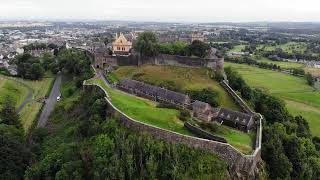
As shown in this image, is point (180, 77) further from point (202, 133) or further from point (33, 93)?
point (33, 93)

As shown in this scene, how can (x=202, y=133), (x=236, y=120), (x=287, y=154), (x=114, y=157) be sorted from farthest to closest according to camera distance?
(x=236, y=120) < (x=287, y=154) < (x=202, y=133) < (x=114, y=157)

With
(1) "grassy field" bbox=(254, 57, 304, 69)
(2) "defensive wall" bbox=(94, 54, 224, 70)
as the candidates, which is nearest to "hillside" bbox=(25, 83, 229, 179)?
(2) "defensive wall" bbox=(94, 54, 224, 70)

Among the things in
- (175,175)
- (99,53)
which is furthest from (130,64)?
(175,175)

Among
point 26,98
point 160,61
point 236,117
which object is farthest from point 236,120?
point 26,98

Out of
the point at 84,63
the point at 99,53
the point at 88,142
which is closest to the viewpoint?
the point at 88,142

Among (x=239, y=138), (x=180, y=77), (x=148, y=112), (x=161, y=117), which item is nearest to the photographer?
(x=239, y=138)

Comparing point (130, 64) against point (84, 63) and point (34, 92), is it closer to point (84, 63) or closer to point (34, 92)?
point (84, 63)

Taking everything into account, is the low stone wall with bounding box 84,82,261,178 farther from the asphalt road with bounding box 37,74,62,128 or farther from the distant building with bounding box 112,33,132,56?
the distant building with bounding box 112,33,132,56
